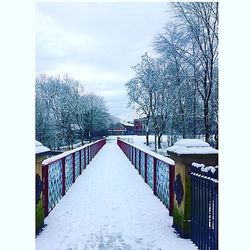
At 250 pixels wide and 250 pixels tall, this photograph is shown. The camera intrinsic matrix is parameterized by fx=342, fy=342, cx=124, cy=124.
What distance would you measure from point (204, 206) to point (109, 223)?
1.80 meters

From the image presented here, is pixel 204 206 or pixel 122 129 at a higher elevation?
pixel 122 129

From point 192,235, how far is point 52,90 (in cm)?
3486

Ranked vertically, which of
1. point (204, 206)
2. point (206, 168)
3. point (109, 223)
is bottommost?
point (109, 223)

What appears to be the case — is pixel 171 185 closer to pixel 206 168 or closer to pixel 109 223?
pixel 109 223

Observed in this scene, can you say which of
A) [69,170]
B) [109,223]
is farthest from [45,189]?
[69,170]

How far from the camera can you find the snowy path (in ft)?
14.0

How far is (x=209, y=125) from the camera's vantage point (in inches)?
623

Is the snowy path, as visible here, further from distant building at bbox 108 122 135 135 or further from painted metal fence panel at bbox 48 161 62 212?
distant building at bbox 108 122 135 135

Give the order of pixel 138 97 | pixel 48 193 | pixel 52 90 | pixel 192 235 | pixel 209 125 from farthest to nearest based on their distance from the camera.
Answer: pixel 52 90 → pixel 138 97 → pixel 209 125 → pixel 48 193 → pixel 192 235

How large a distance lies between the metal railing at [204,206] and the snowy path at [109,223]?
0.29 m

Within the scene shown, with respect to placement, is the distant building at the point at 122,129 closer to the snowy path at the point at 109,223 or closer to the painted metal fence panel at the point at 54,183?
the painted metal fence panel at the point at 54,183

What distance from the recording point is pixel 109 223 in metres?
5.13

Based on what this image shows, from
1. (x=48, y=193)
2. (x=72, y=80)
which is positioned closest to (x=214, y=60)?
(x=48, y=193)
